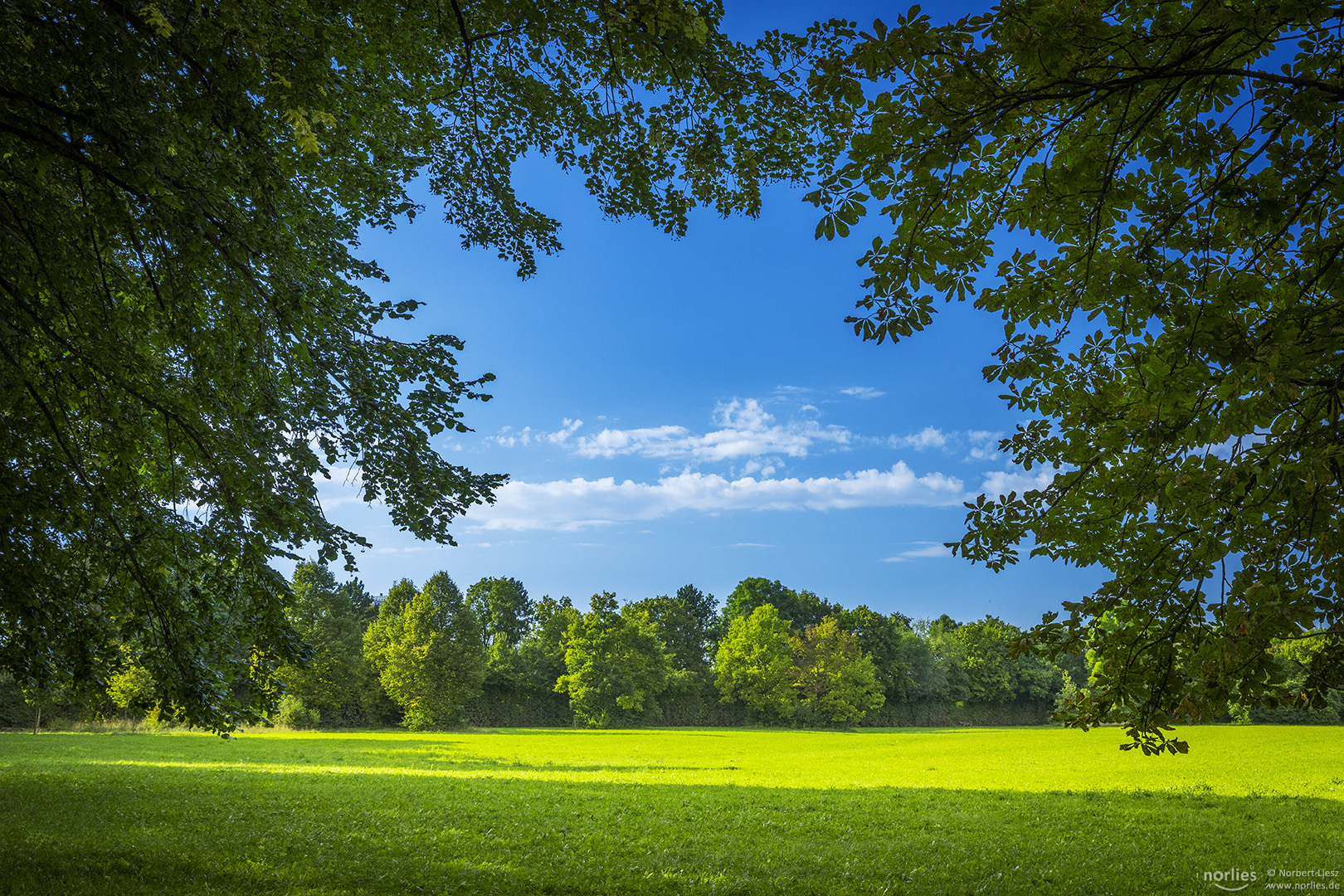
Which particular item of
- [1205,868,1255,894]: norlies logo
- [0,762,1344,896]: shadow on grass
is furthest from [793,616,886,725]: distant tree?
[1205,868,1255,894]: norlies logo

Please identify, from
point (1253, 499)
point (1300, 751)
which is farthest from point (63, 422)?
point (1300, 751)

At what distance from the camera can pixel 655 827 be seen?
989 cm

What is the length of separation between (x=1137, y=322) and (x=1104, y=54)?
1.58 meters

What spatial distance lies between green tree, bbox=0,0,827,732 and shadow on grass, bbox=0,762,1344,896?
1.78m

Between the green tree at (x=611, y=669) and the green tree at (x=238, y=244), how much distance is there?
43117 mm

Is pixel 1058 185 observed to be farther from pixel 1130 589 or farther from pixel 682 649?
pixel 682 649

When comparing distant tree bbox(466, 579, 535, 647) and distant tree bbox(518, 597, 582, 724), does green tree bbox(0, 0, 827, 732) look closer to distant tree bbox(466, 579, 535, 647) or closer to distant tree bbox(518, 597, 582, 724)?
distant tree bbox(518, 597, 582, 724)

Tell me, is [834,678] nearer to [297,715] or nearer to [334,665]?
[334,665]

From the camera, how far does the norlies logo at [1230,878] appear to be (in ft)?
24.2

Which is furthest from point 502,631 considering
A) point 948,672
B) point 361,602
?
point 948,672

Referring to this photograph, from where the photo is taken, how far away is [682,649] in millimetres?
62750

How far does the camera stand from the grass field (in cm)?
725

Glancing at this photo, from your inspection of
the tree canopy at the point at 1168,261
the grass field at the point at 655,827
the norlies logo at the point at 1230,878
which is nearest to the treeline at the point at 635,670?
the grass field at the point at 655,827

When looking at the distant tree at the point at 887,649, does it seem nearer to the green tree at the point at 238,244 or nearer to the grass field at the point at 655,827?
the grass field at the point at 655,827
